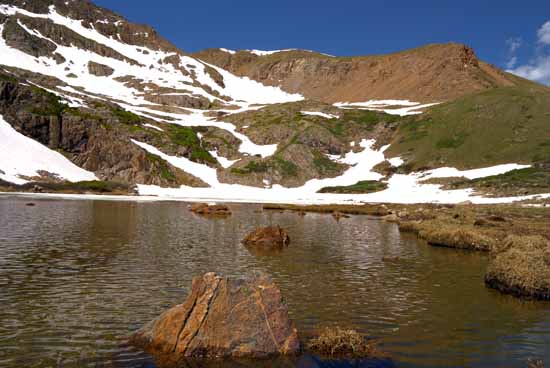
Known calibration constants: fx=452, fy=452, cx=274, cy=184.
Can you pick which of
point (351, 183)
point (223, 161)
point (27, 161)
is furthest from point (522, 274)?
point (223, 161)

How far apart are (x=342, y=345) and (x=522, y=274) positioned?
1251 centimetres

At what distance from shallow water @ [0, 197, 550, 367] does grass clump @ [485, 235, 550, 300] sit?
0.79 metres

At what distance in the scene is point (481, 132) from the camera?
477 ft

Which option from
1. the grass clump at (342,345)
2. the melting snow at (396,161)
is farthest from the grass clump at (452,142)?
the grass clump at (342,345)

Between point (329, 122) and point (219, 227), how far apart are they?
146 metres

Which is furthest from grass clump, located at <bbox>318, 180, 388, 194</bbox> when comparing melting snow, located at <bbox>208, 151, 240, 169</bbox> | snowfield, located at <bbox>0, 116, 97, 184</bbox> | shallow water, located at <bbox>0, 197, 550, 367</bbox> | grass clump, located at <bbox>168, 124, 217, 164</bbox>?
shallow water, located at <bbox>0, 197, 550, 367</bbox>

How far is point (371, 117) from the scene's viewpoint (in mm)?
190125

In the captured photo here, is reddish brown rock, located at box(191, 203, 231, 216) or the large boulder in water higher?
reddish brown rock, located at box(191, 203, 231, 216)

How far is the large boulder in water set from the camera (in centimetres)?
1245

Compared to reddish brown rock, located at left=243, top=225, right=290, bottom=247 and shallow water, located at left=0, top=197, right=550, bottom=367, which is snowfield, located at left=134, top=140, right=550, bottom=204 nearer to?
reddish brown rock, located at left=243, top=225, right=290, bottom=247

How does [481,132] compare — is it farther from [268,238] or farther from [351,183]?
[268,238]

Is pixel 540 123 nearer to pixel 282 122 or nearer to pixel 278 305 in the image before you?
pixel 282 122

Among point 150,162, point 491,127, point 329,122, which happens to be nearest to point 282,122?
point 329,122

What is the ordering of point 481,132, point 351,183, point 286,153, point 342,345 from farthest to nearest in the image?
point 286,153, point 481,132, point 351,183, point 342,345
